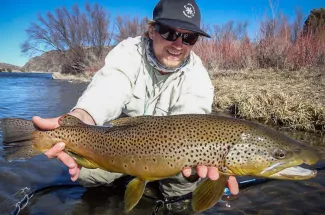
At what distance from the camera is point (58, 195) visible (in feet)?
10.4

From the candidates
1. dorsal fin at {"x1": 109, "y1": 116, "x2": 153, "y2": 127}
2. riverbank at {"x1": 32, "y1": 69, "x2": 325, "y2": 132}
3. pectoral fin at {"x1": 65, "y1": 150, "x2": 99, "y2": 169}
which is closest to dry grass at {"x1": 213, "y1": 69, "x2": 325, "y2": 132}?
riverbank at {"x1": 32, "y1": 69, "x2": 325, "y2": 132}

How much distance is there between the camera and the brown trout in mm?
2146

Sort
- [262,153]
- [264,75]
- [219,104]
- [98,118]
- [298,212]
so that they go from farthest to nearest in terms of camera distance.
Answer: [264,75] → [219,104] → [298,212] → [98,118] → [262,153]

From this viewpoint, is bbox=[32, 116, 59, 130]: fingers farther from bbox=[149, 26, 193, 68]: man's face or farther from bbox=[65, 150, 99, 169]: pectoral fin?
bbox=[149, 26, 193, 68]: man's face

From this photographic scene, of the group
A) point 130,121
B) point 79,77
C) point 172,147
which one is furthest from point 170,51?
point 79,77

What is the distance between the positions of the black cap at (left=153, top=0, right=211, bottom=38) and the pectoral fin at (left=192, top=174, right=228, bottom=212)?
1.49 meters

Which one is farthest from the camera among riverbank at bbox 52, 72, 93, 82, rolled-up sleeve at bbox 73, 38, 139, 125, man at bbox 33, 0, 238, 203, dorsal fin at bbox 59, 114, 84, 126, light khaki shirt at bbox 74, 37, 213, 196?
riverbank at bbox 52, 72, 93, 82

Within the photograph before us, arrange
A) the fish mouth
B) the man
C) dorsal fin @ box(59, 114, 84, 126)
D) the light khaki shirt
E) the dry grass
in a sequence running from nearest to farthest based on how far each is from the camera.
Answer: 1. the fish mouth
2. dorsal fin @ box(59, 114, 84, 126)
3. the man
4. the light khaki shirt
5. the dry grass

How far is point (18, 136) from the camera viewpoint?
230 cm

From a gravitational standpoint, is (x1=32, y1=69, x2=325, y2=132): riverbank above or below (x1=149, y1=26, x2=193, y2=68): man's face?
below

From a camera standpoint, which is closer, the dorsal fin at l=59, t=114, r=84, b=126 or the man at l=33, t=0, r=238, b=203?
the dorsal fin at l=59, t=114, r=84, b=126

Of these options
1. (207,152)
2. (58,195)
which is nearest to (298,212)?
(207,152)

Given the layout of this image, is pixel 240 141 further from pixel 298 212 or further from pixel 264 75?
pixel 264 75

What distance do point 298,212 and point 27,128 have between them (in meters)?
2.61
